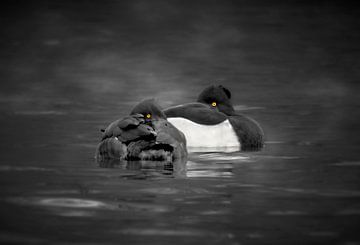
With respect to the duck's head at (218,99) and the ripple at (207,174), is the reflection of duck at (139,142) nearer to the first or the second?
the ripple at (207,174)

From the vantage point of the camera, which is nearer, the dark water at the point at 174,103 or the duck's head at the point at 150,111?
the dark water at the point at 174,103

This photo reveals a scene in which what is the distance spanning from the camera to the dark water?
6867 millimetres

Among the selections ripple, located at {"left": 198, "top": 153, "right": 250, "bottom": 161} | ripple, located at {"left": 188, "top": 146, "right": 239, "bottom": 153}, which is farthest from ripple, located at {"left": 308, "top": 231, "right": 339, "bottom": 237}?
ripple, located at {"left": 188, "top": 146, "right": 239, "bottom": 153}

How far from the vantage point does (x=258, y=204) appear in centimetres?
752

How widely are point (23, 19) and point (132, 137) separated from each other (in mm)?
27358

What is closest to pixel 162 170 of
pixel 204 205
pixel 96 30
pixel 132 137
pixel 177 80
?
pixel 132 137

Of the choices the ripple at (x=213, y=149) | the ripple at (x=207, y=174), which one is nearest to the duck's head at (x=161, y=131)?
the ripple at (x=207, y=174)

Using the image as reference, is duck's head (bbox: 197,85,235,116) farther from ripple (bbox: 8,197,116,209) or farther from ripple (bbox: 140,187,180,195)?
ripple (bbox: 8,197,116,209)

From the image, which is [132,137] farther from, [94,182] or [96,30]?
[96,30]

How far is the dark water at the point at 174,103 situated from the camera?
6867 mm

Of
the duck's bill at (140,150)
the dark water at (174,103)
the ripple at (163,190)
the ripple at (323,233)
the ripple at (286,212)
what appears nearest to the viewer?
the ripple at (323,233)

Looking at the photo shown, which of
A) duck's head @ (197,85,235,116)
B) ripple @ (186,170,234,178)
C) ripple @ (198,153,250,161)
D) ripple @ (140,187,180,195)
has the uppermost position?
duck's head @ (197,85,235,116)

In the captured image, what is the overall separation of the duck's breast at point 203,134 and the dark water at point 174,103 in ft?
2.65

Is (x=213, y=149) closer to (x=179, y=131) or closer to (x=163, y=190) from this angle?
(x=179, y=131)
